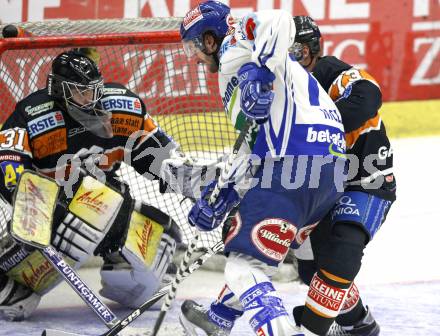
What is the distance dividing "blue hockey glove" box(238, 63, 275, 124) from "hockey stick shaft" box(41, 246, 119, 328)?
1.02 metres

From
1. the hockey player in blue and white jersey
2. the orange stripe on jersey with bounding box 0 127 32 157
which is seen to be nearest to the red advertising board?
the orange stripe on jersey with bounding box 0 127 32 157

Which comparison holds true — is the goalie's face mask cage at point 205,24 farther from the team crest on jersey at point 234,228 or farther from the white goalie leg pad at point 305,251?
the white goalie leg pad at point 305,251

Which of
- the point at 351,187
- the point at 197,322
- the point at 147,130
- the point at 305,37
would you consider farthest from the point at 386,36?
the point at 197,322

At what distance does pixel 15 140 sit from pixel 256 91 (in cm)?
124

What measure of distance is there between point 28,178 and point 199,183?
0.64 m

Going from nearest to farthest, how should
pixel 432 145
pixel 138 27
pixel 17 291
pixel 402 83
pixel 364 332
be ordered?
pixel 364 332 → pixel 17 291 → pixel 138 27 → pixel 432 145 → pixel 402 83

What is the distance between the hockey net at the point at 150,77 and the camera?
4.39 meters

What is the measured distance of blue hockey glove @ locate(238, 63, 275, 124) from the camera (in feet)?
10.2

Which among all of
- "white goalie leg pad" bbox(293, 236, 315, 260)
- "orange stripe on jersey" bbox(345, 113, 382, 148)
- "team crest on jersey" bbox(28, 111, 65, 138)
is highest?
"orange stripe on jersey" bbox(345, 113, 382, 148)

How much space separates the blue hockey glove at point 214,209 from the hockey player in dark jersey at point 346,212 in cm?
22

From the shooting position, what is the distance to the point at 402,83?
22.7 ft

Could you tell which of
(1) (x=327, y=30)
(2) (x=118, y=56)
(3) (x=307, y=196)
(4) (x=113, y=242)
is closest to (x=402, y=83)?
(1) (x=327, y=30)

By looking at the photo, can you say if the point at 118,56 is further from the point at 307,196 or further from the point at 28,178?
the point at 307,196

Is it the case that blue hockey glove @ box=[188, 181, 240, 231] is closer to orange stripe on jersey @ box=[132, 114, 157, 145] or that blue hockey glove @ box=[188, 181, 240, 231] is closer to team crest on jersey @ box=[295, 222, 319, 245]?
team crest on jersey @ box=[295, 222, 319, 245]
